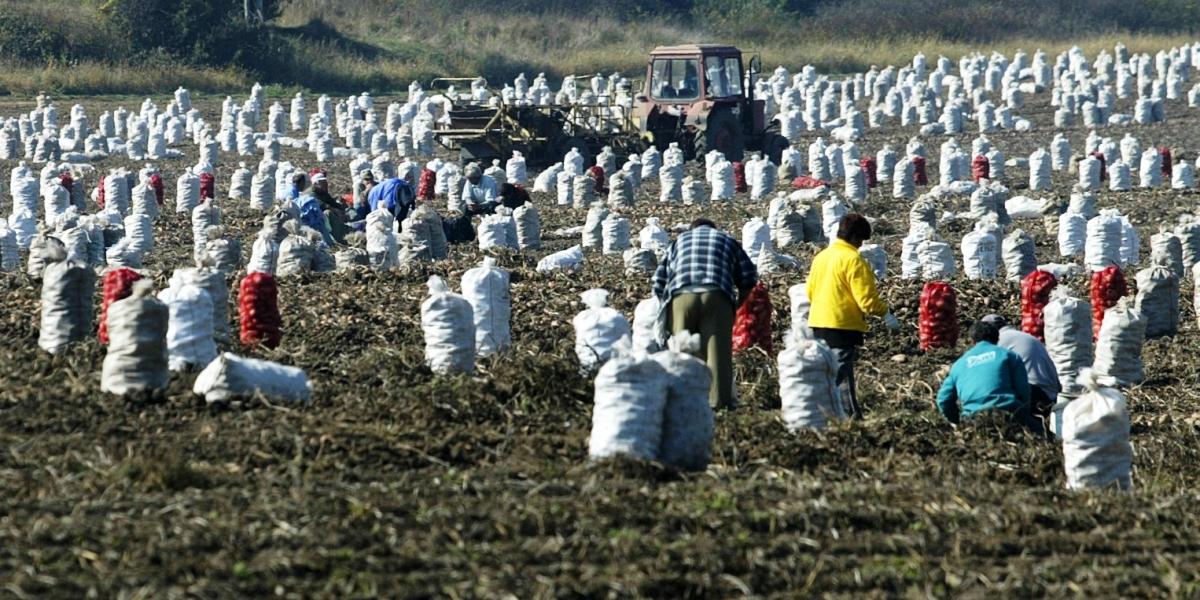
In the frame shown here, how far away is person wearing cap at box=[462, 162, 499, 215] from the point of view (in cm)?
2109

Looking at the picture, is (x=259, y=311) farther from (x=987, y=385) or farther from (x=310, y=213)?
(x=310, y=213)

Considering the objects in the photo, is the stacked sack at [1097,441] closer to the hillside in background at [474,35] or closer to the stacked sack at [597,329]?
the stacked sack at [597,329]

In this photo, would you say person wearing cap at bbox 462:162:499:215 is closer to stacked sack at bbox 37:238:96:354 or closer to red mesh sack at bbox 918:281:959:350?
red mesh sack at bbox 918:281:959:350

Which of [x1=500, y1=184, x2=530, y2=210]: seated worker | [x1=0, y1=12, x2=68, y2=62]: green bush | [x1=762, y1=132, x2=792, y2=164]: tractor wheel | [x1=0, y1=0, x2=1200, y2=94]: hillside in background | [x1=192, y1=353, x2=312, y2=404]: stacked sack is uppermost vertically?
[x1=192, y1=353, x2=312, y2=404]: stacked sack

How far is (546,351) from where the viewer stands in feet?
39.4

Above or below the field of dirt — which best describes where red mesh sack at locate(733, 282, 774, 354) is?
below

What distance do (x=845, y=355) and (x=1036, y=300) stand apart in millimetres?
3029

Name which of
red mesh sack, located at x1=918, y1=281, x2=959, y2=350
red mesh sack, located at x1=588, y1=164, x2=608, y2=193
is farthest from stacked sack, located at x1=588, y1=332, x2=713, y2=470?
red mesh sack, located at x1=588, y1=164, x2=608, y2=193

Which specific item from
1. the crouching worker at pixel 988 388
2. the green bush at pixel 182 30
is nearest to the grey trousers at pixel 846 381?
the crouching worker at pixel 988 388

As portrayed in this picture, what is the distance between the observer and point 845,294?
10.4 meters

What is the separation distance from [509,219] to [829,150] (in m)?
10.4

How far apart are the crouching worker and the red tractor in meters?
18.2

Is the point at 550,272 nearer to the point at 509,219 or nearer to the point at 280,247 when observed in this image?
the point at 280,247

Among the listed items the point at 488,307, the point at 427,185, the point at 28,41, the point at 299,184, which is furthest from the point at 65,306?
the point at 28,41
